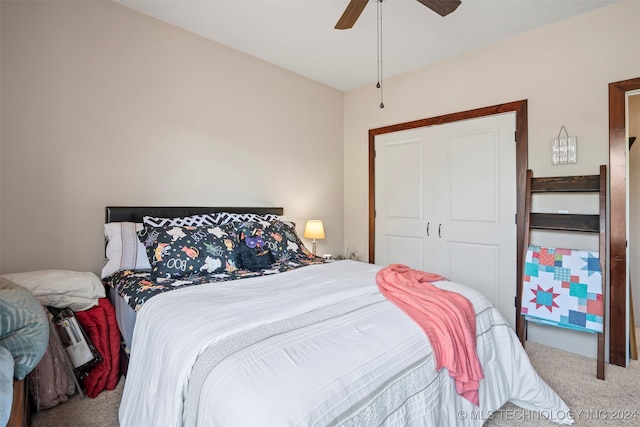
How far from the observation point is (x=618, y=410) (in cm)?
188

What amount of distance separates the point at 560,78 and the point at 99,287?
151 inches

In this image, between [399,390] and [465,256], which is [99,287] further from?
[465,256]

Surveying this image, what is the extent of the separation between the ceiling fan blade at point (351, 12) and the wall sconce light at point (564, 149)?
1975mm

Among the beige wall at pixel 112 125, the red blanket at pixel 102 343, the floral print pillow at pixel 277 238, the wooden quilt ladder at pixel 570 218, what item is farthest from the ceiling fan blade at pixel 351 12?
the red blanket at pixel 102 343

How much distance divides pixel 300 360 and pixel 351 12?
6.57 feet

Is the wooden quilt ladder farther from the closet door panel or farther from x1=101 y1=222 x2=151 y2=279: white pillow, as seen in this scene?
x1=101 y1=222 x2=151 y2=279: white pillow

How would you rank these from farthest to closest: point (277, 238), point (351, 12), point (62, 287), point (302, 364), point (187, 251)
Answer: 1. point (277, 238)
2. point (187, 251)
3. point (351, 12)
4. point (62, 287)
5. point (302, 364)

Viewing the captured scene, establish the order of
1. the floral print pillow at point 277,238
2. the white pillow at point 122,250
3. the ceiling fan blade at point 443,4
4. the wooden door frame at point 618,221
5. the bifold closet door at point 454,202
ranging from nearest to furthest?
1. the ceiling fan blade at point 443,4
2. the white pillow at point 122,250
3. the wooden door frame at point 618,221
4. the floral print pillow at point 277,238
5. the bifold closet door at point 454,202

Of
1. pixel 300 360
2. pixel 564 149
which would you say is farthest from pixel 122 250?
pixel 564 149

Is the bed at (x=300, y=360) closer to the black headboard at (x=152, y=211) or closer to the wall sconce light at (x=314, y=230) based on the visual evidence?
the black headboard at (x=152, y=211)

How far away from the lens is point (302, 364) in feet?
3.37

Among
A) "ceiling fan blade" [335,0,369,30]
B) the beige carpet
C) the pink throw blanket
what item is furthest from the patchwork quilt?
"ceiling fan blade" [335,0,369,30]

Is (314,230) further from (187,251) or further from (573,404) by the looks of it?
(573,404)

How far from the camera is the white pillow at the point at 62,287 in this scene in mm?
1845
